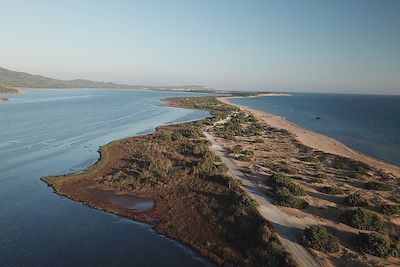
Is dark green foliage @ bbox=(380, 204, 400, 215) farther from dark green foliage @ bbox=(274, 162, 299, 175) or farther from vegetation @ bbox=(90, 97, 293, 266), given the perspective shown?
dark green foliage @ bbox=(274, 162, 299, 175)

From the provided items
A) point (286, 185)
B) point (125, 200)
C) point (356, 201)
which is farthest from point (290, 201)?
point (125, 200)

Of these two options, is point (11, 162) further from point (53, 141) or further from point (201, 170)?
point (201, 170)

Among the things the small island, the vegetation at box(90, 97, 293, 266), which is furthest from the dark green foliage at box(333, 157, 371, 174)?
Answer: the vegetation at box(90, 97, 293, 266)

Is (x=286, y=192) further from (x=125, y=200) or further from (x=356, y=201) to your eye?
(x=125, y=200)

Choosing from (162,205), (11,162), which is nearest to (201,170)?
(162,205)

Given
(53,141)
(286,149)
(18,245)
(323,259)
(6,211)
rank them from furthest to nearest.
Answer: (53,141), (286,149), (6,211), (18,245), (323,259)

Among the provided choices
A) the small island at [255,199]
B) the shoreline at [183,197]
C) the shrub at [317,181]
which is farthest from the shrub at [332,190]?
the shoreline at [183,197]
